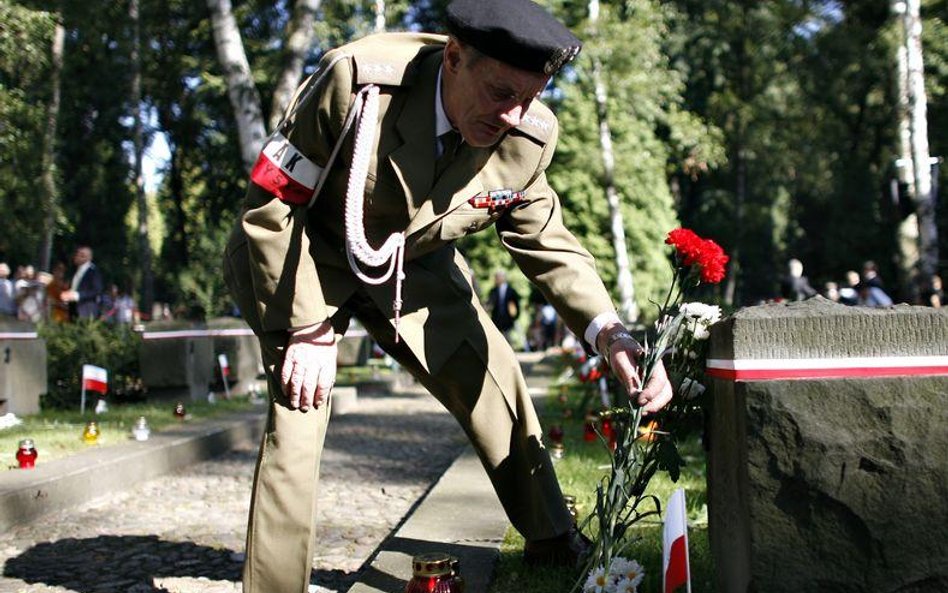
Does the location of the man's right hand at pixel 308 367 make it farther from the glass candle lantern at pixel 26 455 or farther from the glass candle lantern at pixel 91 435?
the glass candle lantern at pixel 91 435

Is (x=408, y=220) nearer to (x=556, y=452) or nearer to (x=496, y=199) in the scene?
(x=496, y=199)

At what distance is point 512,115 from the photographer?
2.79 meters

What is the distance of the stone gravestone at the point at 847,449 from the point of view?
95.0 inches

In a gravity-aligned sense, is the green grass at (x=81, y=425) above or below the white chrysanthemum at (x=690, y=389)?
below

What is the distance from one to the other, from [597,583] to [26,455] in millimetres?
3667

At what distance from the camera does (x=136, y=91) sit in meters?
26.5

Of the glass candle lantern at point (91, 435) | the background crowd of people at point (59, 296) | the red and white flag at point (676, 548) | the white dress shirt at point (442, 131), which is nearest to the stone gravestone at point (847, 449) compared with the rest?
the red and white flag at point (676, 548)

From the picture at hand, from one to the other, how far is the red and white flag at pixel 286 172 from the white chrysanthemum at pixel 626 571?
1.42 m

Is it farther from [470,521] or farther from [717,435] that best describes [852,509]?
[470,521]

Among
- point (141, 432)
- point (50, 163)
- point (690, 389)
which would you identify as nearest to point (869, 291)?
point (141, 432)

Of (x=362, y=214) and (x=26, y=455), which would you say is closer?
(x=362, y=214)

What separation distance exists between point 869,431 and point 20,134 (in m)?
21.5

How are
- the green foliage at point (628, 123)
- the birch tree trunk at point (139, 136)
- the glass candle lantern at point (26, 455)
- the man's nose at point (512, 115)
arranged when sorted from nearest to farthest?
the man's nose at point (512, 115) < the glass candle lantern at point (26, 455) < the green foliage at point (628, 123) < the birch tree trunk at point (139, 136)

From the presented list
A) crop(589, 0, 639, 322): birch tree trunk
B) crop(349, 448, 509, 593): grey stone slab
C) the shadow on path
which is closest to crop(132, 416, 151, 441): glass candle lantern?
the shadow on path
